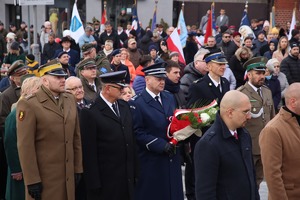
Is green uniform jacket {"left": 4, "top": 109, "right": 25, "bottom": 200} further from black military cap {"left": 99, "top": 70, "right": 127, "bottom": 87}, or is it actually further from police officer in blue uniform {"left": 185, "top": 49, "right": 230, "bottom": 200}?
police officer in blue uniform {"left": 185, "top": 49, "right": 230, "bottom": 200}

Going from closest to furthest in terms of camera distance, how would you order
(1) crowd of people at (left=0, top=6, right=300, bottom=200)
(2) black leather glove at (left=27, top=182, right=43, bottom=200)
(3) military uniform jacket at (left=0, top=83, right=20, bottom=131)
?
(1) crowd of people at (left=0, top=6, right=300, bottom=200) < (2) black leather glove at (left=27, top=182, right=43, bottom=200) < (3) military uniform jacket at (left=0, top=83, right=20, bottom=131)

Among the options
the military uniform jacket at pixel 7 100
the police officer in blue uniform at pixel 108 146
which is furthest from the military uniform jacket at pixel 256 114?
the military uniform jacket at pixel 7 100

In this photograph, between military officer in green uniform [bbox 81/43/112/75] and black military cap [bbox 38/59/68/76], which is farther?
military officer in green uniform [bbox 81/43/112/75]

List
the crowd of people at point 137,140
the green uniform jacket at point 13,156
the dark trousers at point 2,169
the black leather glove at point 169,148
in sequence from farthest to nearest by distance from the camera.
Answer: the dark trousers at point 2,169 < the black leather glove at point 169,148 < the green uniform jacket at point 13,156 < the crowd of people at point 137,140

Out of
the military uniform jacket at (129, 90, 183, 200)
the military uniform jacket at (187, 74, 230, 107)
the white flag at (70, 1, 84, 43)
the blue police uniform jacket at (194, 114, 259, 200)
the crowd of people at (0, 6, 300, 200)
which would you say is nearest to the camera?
the blue police uniform jacket at (194, 114, 259, 200)

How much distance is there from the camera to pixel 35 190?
6.58 meters

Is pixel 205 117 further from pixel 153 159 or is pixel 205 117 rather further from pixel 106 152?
pixel 106 152

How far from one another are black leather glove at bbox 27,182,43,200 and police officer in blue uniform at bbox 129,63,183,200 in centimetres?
135

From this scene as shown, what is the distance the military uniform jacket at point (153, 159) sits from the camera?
7.50 meters

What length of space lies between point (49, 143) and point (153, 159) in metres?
1.36

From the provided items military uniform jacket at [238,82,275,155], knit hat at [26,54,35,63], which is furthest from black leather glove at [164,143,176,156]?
knit hat at [26,54,35,63]

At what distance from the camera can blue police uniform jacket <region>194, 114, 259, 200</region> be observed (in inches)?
210

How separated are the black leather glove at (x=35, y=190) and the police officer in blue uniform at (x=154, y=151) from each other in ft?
4.43

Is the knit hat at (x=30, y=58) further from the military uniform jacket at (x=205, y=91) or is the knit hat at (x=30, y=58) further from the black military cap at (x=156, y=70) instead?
the black military cap at (x=156, y=70)
